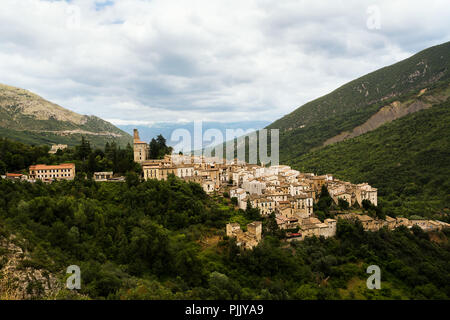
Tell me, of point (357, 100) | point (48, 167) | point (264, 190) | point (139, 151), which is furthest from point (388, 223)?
point (357, 100)

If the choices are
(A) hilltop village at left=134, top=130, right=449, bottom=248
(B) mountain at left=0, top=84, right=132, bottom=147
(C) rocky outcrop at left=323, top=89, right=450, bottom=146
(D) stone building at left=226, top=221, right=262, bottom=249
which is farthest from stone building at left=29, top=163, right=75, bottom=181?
(C) rocky outcrop at left=323, top=89, right=450, bottom=146

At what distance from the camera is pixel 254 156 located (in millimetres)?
97438

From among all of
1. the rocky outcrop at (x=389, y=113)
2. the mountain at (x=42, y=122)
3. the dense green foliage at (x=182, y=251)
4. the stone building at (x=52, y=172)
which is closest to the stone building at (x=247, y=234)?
the dense green foliage at (x=182, y=251)

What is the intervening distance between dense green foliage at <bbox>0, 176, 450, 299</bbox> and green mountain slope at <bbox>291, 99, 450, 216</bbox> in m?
20.5

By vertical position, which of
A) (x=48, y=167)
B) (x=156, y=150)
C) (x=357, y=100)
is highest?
(x=357, y=100)

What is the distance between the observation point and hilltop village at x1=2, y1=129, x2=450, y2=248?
32.7 metres

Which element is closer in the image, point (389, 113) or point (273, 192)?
point (273, 192)

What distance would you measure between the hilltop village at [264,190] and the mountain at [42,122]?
75848mm

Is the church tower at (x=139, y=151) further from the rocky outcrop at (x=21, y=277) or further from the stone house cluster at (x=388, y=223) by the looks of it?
the stone house cluster at (x=388, y=223)

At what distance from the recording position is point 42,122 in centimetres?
13100

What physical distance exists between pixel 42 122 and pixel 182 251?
132 meters

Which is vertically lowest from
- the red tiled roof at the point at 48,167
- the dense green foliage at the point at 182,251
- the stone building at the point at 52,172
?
the dense green foliage at the point at 182,251

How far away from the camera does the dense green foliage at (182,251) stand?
21.8m

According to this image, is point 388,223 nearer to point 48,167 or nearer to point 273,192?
point 273,192
